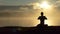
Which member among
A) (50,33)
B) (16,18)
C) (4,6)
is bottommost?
(50,33)

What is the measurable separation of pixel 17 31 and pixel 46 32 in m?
0.27

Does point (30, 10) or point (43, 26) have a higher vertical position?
point (30, 10)

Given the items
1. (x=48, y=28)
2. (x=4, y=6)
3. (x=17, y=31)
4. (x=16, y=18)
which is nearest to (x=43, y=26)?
(x=48, y=28)

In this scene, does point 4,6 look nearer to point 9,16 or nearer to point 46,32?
point 9,16

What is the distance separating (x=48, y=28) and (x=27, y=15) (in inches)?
13.3

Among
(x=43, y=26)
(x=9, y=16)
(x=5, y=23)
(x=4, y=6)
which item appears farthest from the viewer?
(x=4, y=6)

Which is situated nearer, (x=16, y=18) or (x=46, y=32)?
(x=46, y=32)

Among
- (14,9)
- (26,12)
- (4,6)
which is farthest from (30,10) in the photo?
(4,6)

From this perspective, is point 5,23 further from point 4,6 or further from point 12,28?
point 4,6

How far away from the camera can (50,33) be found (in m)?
1.68

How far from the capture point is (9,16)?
1907 millimetres

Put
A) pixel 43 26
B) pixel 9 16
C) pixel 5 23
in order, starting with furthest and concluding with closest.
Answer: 1. pixel 9 16
2. pixel 5 23
3. pixel 43 26

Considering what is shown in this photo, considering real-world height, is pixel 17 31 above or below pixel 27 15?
below

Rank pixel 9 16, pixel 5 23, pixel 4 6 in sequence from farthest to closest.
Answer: pixel 4 6 → pixel 9 16 → pixel 5 23
